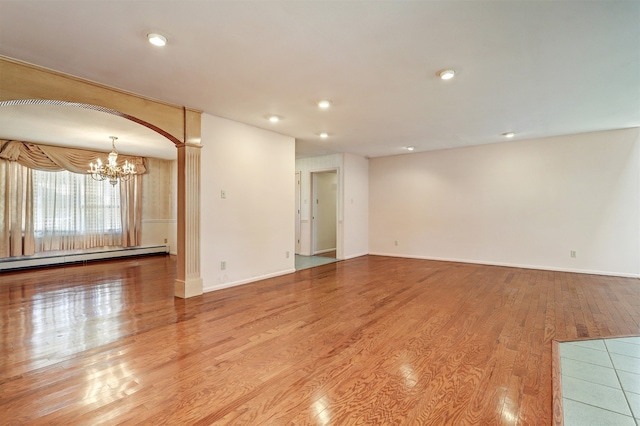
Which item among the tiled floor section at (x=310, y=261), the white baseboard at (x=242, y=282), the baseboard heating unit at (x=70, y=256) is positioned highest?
the baseboard heating unit at (x=70, y=256)

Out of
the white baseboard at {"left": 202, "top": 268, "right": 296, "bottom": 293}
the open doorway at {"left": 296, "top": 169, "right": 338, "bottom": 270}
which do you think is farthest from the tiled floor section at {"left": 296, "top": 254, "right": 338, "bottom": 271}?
the white baseboard at {"left": 202, "top": 268, "right": 296, "bottom": 293}

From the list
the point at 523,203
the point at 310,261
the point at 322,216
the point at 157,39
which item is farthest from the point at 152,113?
the point at 523,203

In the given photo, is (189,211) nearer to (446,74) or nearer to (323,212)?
(446,74)

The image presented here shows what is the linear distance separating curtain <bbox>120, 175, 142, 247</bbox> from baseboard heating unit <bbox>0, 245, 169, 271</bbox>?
220 millimetres

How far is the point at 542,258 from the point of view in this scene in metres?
5.38

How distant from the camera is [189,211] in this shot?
372cm

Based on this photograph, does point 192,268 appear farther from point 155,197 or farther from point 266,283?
point 155,197

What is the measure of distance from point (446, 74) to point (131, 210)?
24.2 feet

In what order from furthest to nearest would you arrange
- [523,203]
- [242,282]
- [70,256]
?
[70,256] → [523,203] → [242,282]

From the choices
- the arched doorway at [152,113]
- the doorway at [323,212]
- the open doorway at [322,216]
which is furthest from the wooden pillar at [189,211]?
the doorway at [323,212]

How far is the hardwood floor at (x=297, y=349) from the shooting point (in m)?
1.65

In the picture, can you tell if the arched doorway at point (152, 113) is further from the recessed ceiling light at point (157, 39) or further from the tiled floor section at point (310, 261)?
the tiled floor section at point (310, 261)

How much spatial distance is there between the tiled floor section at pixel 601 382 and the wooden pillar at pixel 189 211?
12.1 ft

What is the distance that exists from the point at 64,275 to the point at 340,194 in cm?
541
